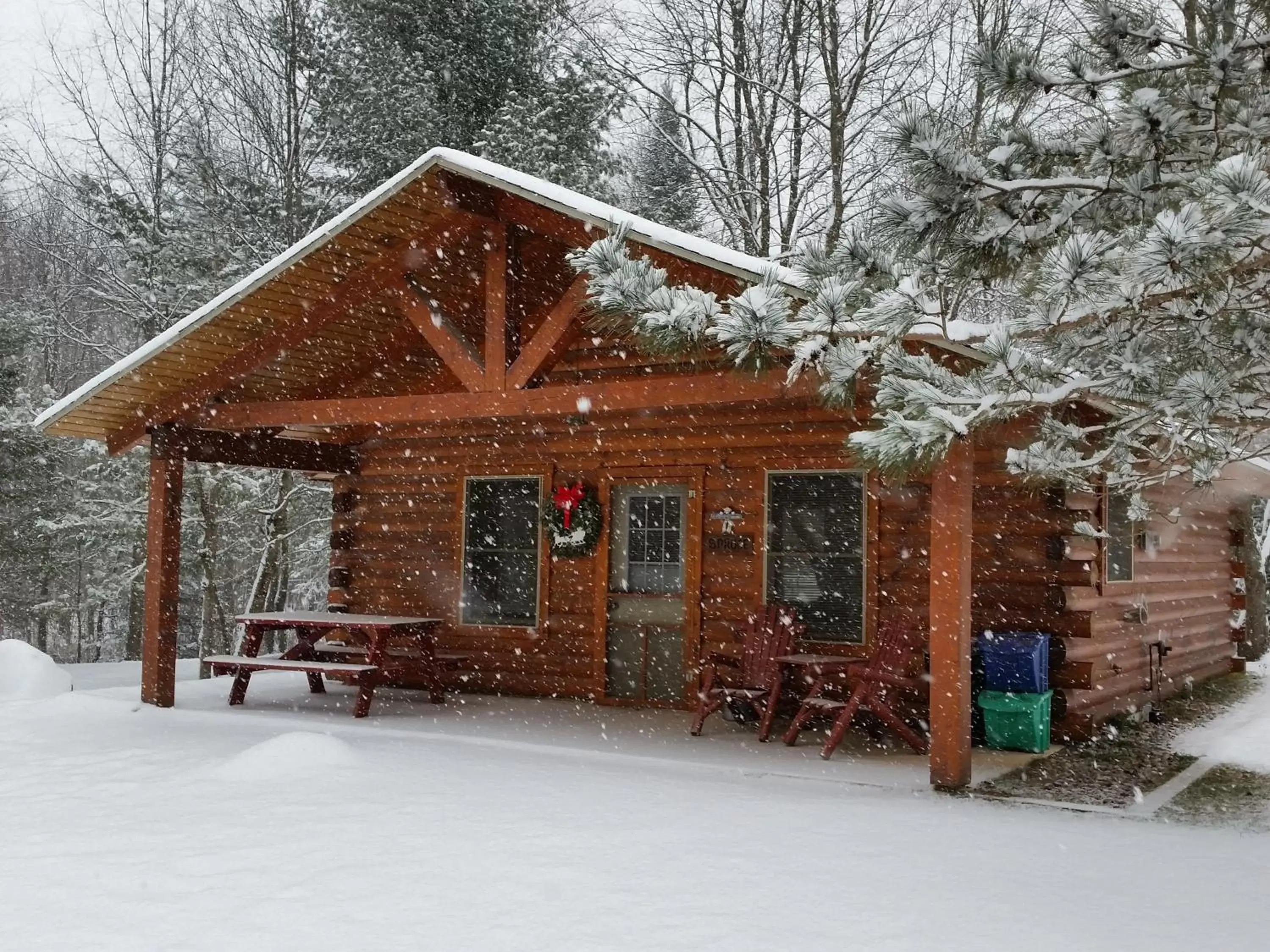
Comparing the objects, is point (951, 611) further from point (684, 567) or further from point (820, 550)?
point (684, 567)

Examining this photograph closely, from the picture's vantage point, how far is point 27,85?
18641 millimetres

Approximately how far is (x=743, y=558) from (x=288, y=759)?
4062 mm

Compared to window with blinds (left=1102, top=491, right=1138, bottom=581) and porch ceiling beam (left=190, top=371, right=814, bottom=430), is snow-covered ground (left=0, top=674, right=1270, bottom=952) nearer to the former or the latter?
porch ceiling beam (left=190, top=371, right=814, bottom=430)

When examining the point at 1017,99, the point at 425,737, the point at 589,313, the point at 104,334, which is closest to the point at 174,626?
the point at 425,737

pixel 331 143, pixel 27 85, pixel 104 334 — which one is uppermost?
pixel 27 85

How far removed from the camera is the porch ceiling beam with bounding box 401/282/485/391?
24.3 ft

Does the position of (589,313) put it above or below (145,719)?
above

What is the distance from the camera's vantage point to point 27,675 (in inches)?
403

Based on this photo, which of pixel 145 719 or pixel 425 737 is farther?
pixel 145 719

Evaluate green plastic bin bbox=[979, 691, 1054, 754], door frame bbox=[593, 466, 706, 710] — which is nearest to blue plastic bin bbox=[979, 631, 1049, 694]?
green plastic bin bbox=[979, 691, 1054, 754]

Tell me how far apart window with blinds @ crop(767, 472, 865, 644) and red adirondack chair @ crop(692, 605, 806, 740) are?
1.60 ft

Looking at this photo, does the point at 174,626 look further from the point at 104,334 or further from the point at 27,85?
the point at 104,334

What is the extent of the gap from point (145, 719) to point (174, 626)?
0.96 m

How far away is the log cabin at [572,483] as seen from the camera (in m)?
7.01
